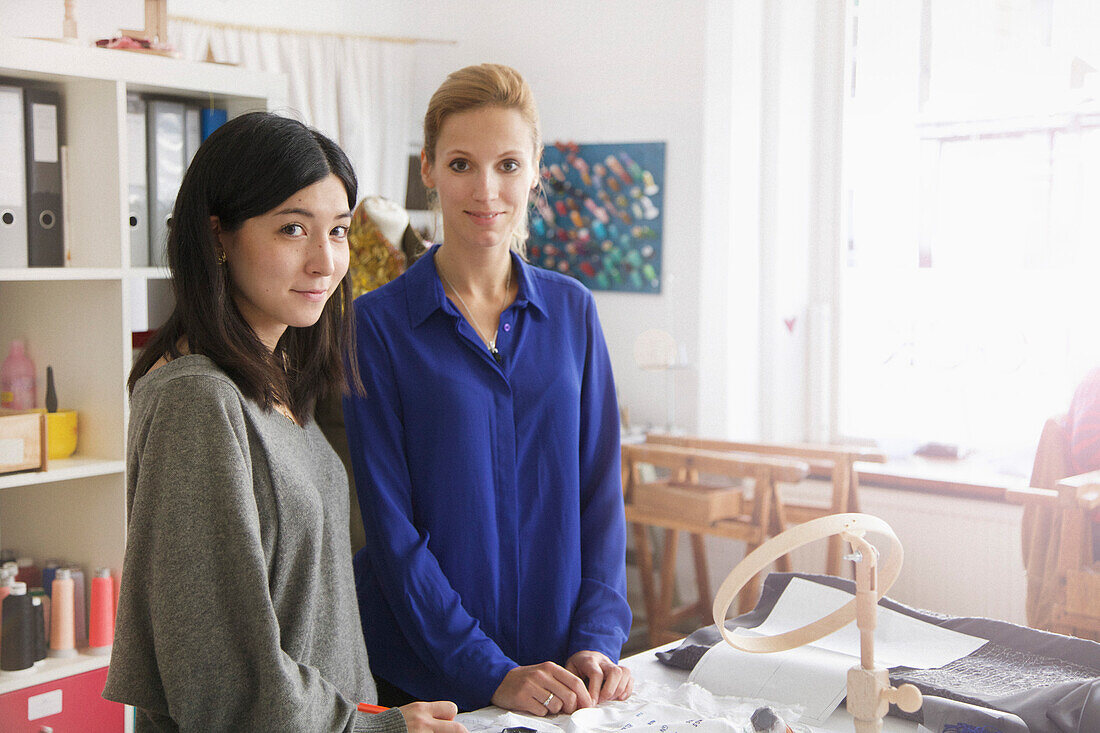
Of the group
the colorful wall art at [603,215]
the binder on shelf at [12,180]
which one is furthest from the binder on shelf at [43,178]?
the colorful wall art at [603,215]

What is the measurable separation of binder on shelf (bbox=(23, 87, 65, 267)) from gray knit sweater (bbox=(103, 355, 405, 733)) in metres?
1.43

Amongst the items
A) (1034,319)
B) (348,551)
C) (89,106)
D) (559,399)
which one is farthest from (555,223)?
(348,551)

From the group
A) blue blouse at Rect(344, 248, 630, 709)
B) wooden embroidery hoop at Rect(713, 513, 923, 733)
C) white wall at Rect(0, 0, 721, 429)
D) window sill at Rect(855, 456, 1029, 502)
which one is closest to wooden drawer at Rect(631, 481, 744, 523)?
window sill at Rect(855, 456, 1029, 502)

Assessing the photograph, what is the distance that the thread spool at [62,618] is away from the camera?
7.43 feet

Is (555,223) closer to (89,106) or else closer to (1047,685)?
(89,106)

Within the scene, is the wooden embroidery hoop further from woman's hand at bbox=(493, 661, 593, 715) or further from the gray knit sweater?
the gray knit sweater

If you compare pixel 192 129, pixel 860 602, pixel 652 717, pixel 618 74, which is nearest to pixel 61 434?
pixel 192 129

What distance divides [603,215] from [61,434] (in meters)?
2.30

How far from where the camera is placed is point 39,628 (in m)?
2.23

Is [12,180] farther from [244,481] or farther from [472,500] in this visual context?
[244,481]

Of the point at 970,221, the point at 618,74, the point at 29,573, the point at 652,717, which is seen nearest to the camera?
the point at 652,717

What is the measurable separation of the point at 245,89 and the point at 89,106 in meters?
0.37

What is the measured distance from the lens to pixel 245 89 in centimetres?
248

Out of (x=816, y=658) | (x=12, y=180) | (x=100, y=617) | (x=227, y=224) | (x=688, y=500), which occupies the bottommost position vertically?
(x=100, y=617)
